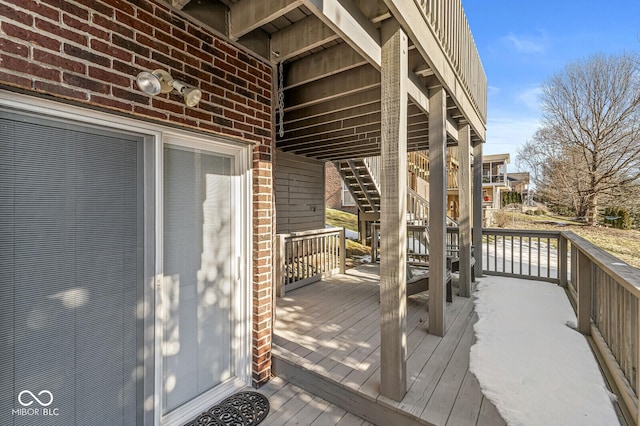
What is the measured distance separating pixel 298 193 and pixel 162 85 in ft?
16.7

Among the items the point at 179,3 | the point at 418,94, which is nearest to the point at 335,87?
the point at 418,94

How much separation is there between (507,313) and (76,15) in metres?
4.75

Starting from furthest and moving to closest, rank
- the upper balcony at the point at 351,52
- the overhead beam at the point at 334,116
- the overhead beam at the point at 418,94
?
1. the overhead beam at the point at 334,116
2. the overhead beam at the point at 418,94
3. the upper balcony at the point at 351,52

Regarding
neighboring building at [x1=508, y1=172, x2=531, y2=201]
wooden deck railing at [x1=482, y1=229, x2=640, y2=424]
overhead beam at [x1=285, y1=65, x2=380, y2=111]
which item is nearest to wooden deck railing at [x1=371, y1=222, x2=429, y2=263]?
wooden deck railing at [x1=482, y1=229, x2=640, y2=424]

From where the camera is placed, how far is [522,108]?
55.1 ft

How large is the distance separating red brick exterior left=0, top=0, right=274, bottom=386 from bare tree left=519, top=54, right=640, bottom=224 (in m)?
13.6

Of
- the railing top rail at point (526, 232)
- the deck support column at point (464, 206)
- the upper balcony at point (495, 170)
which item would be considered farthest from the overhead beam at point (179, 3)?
the upper balcony at point (495, 170)

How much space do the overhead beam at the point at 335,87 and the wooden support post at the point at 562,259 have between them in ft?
13.8

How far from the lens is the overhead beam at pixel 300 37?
2178 mm

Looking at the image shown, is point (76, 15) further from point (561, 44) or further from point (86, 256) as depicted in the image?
point (561, 44)

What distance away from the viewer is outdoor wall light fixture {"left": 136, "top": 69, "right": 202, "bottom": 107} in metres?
1.66

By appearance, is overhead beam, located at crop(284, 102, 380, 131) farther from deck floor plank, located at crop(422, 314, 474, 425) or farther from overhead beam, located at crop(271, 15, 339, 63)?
deck floor plank, located at crop(422, 314, 474, 425)

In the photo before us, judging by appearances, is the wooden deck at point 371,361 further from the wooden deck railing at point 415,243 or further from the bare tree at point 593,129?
the bare tree at point 593,129

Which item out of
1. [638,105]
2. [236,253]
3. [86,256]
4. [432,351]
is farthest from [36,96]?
[638,105]
